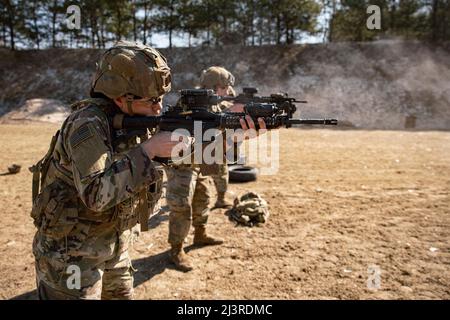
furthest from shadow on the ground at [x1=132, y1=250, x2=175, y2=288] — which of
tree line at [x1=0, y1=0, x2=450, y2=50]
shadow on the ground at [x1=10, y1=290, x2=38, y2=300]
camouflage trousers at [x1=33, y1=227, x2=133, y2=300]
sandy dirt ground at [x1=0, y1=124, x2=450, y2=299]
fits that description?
tree line at [x1=0, y1=0, x2=450, y2=50]

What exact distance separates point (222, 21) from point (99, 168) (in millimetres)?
32176

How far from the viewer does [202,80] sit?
18.6ft

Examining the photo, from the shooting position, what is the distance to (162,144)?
2.23m

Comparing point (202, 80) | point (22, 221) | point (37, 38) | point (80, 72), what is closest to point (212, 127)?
point (202, 80)

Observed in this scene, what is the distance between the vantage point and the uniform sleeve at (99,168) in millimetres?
1943

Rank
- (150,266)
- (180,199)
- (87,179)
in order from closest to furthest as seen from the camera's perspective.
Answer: (87,179)
(180,199)
(150,266)

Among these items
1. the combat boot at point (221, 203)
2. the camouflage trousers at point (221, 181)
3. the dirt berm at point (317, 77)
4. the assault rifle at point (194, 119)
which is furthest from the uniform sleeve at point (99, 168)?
the dirt berm at point (317, 77)

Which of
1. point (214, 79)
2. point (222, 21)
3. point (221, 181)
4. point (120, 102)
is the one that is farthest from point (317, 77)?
point (120, 102)

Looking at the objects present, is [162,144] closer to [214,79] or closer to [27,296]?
[27,296]

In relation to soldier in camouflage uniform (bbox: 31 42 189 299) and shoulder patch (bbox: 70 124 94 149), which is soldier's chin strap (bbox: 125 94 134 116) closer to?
soldier in camouflage uniform (bbox: 31 42 189 299)

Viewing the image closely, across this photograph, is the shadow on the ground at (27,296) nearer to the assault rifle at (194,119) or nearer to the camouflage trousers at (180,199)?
the camouflage trousers at (180,199)

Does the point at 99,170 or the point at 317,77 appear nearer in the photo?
the point at 99,170

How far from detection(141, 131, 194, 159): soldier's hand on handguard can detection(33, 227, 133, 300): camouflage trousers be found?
2.16ft

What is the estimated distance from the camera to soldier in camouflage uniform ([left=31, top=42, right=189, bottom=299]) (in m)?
2.02
